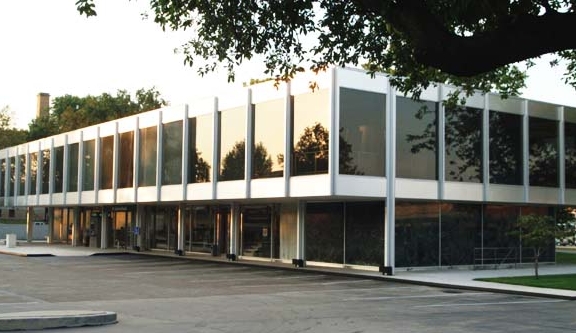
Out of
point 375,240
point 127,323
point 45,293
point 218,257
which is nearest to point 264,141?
point 375,240

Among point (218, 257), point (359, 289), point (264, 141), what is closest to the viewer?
point (359, 289)

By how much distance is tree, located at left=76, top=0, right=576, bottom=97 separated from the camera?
6.55 metres

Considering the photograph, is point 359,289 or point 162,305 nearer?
point 162,305

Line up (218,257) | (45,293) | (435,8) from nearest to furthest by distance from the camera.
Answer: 1. (435,8)
2. (45,293)
3. (218,257)

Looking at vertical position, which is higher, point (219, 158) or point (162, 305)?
point (219, 158)

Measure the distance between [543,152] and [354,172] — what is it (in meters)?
11.4

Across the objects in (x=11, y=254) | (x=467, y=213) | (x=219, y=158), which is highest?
(x=219, y=158)

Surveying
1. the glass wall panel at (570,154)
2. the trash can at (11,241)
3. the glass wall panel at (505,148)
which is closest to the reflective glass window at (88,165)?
the trash can at (11,241)

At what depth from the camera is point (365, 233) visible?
92.6 feet

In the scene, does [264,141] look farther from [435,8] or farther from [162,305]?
[435,8]

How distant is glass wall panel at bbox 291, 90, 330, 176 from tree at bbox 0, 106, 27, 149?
217 feet

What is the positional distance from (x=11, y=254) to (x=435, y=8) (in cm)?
3617

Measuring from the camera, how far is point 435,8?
9.85m

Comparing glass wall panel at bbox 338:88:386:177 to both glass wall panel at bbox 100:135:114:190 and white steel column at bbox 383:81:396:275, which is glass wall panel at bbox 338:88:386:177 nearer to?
white steel column at bbox 383:81:396:275
